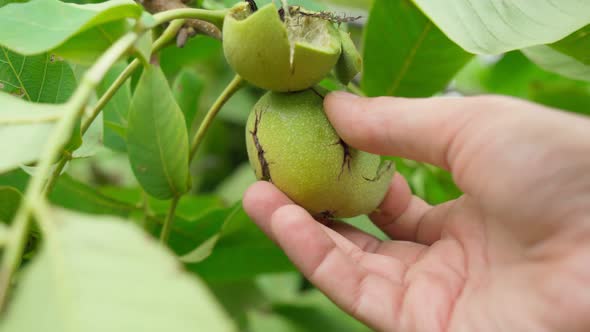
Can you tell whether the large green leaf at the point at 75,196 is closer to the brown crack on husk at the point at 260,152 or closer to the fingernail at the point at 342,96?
the brown crack on husk at the point at 260,152

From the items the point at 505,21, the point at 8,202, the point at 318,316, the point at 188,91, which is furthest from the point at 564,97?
the point at 8,202

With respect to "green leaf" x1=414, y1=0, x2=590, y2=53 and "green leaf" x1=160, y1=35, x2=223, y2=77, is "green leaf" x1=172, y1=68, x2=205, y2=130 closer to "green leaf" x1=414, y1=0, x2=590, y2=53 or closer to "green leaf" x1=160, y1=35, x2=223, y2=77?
"green leaf" x1=160, y1=35, x2=223, y2=77

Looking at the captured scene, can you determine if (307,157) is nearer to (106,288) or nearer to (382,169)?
(382,169)

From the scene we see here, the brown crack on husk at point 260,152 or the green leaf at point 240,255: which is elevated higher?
the brown crack on husk at point 260,152

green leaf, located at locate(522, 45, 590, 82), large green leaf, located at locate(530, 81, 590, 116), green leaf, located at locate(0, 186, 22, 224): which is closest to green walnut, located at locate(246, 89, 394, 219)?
green leaf, located at locate(0, 186, 22, 224)

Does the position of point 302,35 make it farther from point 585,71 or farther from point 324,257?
point 585,71

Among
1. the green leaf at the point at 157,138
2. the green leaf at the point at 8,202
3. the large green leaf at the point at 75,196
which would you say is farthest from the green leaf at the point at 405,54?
the green leaf at the point at 8,202
